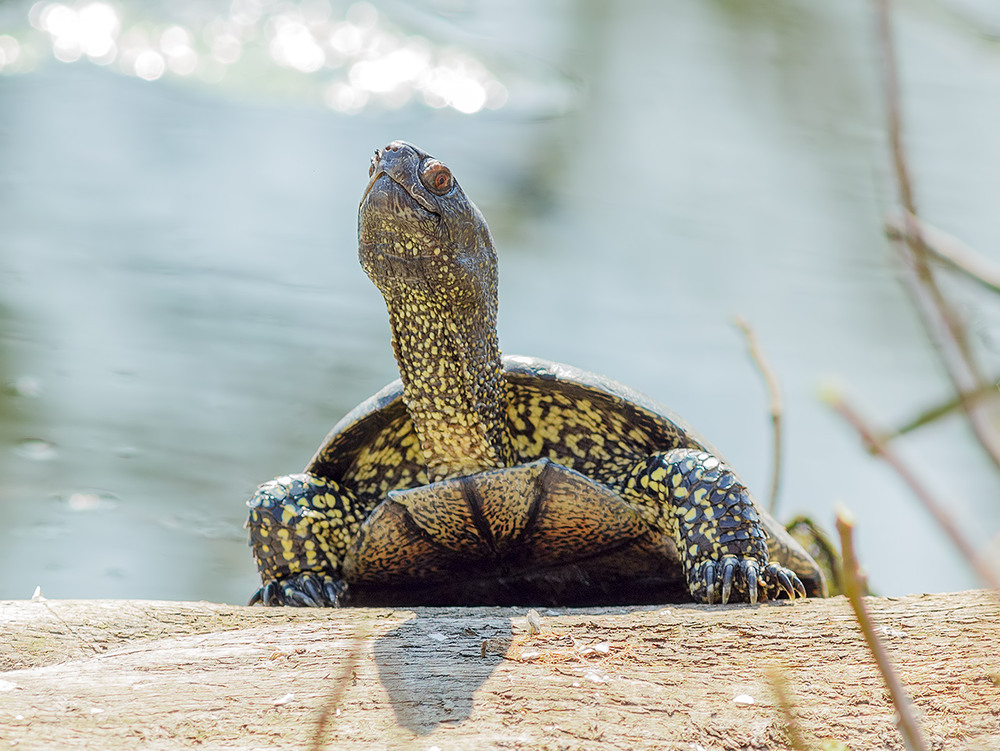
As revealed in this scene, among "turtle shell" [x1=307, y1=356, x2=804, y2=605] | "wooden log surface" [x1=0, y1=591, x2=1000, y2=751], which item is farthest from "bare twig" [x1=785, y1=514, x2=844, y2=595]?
"wooden log surface" [x1=0, y1=591, x2=1000, y2=751]

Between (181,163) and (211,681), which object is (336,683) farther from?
(181,163)

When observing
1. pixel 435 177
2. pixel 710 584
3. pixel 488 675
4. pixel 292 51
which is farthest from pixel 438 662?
pixel 292 51

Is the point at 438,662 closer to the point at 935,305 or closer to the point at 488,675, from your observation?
the point at 488,675

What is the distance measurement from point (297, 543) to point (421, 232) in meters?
0.77

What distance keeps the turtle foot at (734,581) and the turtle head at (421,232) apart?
748 millimetres

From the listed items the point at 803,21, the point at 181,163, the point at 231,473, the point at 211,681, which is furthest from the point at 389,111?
the point at 211,681

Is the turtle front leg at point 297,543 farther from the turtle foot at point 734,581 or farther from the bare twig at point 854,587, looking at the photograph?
the bare twig at point 854,587

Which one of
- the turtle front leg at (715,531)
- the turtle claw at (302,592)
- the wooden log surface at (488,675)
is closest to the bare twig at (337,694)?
the wooden log surface at (488,675)

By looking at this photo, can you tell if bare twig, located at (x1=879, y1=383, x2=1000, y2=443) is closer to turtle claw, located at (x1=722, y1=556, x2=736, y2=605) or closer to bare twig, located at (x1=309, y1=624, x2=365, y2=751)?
bare twig, located at (x1=309, y1=624, x2=365, y2=751)

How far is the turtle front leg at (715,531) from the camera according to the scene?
1.98 meters

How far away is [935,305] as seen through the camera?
1.51 feet

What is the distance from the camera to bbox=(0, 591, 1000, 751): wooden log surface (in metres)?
1.27

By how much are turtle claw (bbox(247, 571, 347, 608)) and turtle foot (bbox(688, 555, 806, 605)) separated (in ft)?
2.61

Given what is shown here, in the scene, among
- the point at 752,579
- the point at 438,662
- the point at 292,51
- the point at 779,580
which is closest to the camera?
the point at 438,662
